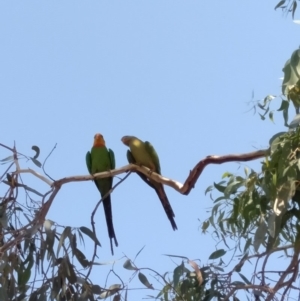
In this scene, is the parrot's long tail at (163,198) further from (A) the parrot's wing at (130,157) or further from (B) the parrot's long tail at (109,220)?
(A) the parrot's wing at (130,157)

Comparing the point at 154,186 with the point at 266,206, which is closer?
the point at 266,206

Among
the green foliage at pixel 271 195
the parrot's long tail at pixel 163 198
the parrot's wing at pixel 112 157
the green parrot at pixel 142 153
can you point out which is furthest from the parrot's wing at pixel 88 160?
the green foliage at pixel 271 195

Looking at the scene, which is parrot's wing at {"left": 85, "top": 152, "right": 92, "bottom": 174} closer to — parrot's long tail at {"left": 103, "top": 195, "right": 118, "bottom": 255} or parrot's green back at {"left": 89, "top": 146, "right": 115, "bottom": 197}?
parrot's green back at {"left": 89, "top": 146, "right": 115, "bottom": 197}

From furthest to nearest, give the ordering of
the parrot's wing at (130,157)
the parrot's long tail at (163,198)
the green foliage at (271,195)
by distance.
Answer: the parrot's wing at (130,157) < the parrot's long tail at (163,198) < the green foliage at (271,195)

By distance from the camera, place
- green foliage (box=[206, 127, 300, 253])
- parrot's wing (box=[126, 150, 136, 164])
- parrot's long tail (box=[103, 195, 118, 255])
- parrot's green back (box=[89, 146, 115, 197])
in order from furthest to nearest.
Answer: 1. parrot's green back (box=[89, 146, 115, 197])
2. parrot's wing (box=[126, 150, 136, 164])
3. parrot's long tail (box=[103, 195, 118, 255])
4. green foliage (box=[206, 127, 300, 253])

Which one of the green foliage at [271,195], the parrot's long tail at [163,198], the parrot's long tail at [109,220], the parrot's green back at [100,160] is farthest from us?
the parrot's green back at [100,160]

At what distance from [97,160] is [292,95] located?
190 cm

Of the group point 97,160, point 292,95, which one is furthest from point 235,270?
point 97,160

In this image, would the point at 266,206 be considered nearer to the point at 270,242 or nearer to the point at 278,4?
the point at 270,242

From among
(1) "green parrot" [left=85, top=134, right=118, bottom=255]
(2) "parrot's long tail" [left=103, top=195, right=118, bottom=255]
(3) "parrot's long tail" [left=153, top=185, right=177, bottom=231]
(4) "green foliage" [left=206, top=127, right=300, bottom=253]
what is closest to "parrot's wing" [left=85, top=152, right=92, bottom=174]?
(1) "green parrot" [left=85, top=134, right=118, bottom=255]

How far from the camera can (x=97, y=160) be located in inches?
143

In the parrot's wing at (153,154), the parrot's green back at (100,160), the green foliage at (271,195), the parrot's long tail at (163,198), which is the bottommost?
the green foliage at (271,195)

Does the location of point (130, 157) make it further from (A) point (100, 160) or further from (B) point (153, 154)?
(A) point (100, 160)

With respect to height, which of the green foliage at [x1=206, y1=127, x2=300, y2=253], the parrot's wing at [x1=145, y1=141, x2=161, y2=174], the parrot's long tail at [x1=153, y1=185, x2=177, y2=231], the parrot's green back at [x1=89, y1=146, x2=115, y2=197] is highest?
the parrot's green back at [x1=89, y1=146, x2=115, y2=197]
